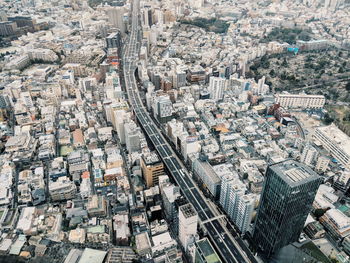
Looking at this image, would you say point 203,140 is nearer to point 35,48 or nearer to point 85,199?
point 85,199

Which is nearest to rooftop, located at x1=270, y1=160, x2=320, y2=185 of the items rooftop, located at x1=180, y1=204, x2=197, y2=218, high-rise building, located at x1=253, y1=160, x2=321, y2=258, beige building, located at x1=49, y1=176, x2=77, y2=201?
high-rise building, located at x1=253, y1=160, x2=321, y2=258

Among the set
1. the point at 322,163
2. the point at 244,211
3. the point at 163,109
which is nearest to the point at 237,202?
the point at 244,211

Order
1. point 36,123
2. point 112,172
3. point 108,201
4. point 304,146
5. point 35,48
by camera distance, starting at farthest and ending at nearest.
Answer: point 35,48 → point 36,123 → point 304,146 → point 112,172 → point 108,201

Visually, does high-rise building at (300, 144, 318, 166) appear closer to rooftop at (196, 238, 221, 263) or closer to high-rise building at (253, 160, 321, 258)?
high-rise building at (253, 160, 321, 258)

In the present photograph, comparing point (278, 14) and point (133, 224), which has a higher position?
point (278, 14)

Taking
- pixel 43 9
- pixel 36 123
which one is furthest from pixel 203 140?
pixel 43 9

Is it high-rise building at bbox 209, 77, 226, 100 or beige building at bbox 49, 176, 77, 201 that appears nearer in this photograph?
beige building at bbox 49, 176, 77, 201
